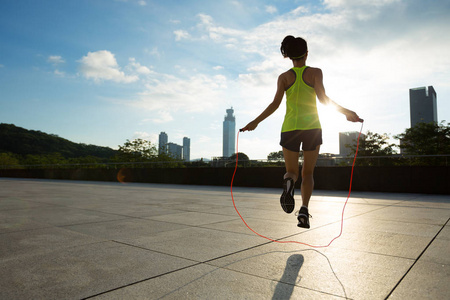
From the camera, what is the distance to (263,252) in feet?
8.63

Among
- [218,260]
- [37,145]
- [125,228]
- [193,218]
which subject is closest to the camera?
[218,260]

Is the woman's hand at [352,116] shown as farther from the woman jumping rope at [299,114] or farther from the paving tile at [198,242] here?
the paving tile at [198,242]

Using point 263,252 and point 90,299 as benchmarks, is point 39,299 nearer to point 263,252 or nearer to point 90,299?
point 90,299

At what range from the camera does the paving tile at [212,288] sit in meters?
1.70

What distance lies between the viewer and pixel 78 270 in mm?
2127

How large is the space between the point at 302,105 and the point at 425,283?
1937 mm

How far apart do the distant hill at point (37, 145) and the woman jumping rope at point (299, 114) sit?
6631cm

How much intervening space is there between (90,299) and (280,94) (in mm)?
2631

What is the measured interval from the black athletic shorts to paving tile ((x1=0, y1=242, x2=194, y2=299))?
1684mm

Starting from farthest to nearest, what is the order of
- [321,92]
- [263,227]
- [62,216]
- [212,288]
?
[62,216]
[263,227]
[321,92]
[212,288]

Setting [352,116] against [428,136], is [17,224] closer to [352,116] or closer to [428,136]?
[352,116]

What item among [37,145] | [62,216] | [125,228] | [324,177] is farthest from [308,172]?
[37,145]

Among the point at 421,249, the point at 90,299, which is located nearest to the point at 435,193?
the point at 421,249

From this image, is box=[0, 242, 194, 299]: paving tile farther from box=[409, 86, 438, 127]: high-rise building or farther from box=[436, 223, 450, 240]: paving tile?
box=[409, 86, 438, 127]: high-rise building
